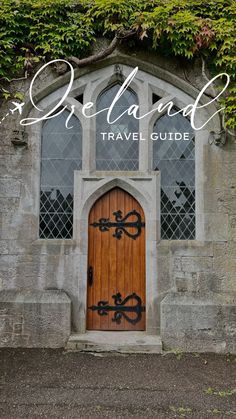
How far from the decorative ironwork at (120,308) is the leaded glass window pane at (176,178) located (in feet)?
3.34

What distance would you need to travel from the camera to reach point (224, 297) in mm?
5113

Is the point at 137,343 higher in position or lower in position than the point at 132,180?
lower

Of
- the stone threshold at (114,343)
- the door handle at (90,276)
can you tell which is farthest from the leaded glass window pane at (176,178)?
the stone threshold at (114,343)

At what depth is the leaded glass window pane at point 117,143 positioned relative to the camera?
5.58 m

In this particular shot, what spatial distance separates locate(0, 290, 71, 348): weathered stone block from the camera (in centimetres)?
500

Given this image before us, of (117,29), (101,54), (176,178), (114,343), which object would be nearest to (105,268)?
(114,343)

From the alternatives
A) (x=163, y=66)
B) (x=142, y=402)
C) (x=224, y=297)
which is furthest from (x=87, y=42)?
(x=142, y=402)

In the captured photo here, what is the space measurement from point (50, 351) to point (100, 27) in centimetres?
459

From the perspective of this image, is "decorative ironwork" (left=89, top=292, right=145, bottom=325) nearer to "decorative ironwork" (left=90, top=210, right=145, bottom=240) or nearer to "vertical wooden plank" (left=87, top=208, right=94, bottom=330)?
"vertical wooden plank" (left=87, top=208, right=94, bottom=330)

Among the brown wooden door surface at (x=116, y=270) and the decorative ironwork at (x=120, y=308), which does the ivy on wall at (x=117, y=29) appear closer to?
the brown wooden door surface at (x=116, y=270)

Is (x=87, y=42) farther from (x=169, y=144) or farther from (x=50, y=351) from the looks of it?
(x=50, y=351)

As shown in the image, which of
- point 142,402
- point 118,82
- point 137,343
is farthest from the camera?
point 118,82

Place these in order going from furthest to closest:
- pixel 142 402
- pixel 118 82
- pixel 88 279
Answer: pixel 118 82 → pixel 88 279 → pixel 142 402

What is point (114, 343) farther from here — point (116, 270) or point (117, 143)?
point (117, 143)
